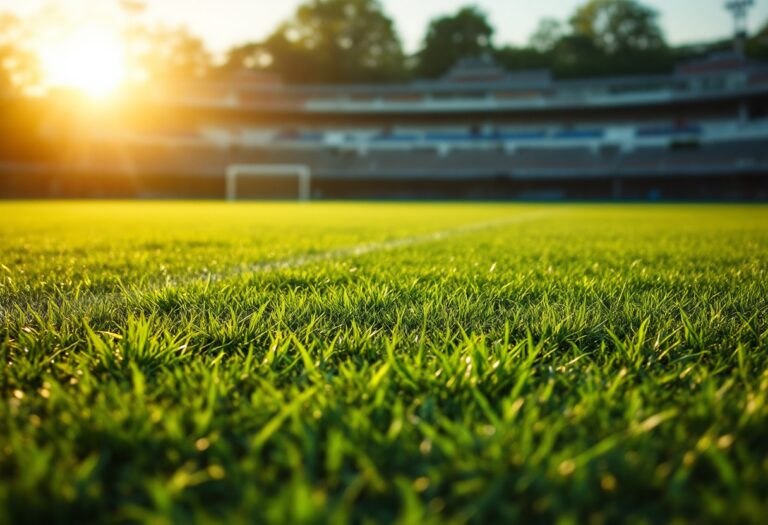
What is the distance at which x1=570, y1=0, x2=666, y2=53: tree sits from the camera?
5694 cm

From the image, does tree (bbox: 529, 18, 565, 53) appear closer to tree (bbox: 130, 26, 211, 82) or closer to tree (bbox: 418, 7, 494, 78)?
tree (bbox: 418, 7, 494, 78)

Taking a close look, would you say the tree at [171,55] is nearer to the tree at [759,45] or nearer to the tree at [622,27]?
the tree at [622,27]

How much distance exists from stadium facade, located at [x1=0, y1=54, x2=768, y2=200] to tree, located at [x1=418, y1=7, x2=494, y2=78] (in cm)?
1453

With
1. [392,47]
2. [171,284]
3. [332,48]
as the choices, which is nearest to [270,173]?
[332,48]

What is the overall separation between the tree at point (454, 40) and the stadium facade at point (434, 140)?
572 inches

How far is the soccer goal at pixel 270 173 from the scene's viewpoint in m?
38.9

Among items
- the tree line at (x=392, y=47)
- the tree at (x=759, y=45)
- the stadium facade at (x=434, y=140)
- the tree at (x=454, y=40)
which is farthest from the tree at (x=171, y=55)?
the tree at (x=759, y=45)

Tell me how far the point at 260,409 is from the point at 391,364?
30 cm

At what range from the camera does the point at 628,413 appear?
80 centimetres

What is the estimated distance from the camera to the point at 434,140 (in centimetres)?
4300

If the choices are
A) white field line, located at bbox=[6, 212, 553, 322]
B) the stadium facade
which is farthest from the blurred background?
white field line, located at bbox=[6, 212, 553, 322]

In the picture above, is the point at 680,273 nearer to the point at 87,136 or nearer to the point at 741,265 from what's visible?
the point at 741,265

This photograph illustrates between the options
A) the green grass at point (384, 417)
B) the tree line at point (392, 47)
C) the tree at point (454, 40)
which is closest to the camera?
the green grass at point (384, 417)

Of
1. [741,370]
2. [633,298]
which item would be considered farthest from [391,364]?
[633,298]
